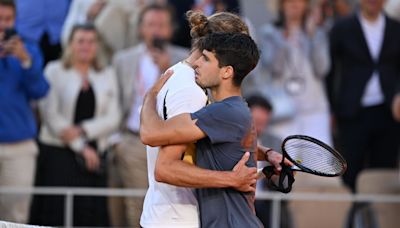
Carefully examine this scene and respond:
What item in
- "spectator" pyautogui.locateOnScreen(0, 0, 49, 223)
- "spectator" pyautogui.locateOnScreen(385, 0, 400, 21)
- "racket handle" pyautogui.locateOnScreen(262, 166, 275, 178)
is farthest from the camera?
"spectator" pyautogui.locateOnScreen(385, 0, 400, 21)

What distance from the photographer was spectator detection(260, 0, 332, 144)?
32.5 ft

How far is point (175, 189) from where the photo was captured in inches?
208

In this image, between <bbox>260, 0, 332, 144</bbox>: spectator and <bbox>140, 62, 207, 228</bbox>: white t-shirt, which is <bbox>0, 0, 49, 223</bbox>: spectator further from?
<bbox>140, 62, 207, 228</bbox>: white t-shirt

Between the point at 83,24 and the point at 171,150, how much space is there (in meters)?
4.56

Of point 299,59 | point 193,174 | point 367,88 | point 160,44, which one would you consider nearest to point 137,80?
point 160,44

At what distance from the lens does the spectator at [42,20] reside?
953 cm

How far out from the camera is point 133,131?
31.2 feet

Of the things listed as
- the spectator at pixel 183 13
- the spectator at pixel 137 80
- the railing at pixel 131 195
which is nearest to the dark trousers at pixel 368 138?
the railing at pixel 131 195

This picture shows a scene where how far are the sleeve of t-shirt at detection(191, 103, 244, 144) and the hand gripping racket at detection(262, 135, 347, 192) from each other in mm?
289

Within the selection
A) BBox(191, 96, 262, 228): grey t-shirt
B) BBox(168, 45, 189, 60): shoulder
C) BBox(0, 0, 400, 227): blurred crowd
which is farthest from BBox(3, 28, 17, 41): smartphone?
BBox(191, 96, 262, 228): grey t-shirt

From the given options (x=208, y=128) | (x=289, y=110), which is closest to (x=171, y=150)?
(x=208, y=128)

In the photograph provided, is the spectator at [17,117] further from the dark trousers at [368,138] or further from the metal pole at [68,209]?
the dark trousers at [368,138]

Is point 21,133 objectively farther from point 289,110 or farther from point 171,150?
point 171,150

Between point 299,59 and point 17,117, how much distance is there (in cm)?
265
